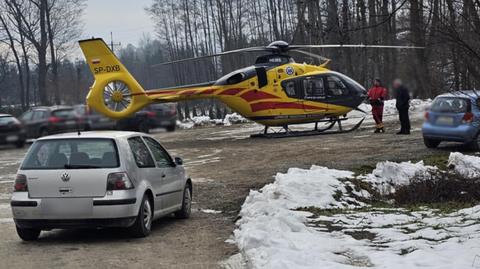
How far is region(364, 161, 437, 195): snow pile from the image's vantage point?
42.3 ft

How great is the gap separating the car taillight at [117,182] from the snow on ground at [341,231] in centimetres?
174

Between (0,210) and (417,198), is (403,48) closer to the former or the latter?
(417,198)

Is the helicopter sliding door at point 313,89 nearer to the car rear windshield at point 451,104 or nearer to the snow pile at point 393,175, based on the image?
the snow pile at point 393,175

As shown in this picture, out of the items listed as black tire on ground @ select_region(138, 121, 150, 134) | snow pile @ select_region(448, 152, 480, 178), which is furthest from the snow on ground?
snow pile @ select_region(448, 152, 480, 178)

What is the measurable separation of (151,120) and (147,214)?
1436 mm

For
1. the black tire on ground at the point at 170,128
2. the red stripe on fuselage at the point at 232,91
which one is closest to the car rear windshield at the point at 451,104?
the black tire on ground at the point at 170,128

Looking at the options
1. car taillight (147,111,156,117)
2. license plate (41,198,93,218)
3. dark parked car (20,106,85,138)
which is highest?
dark parked car (20,106,85,138)

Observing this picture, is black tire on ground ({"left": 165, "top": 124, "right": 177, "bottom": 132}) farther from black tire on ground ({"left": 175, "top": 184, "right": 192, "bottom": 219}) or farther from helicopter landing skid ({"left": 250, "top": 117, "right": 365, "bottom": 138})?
helicopter landing skid ({"left": 250, "top": 117, "right": 365, "bottom": 138})

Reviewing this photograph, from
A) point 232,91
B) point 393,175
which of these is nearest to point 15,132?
point 393,175

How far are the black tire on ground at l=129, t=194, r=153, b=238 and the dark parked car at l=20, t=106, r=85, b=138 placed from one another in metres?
1.59

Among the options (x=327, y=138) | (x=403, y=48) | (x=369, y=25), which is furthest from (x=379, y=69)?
(x=327, y=138)

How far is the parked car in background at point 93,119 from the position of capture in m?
7.79

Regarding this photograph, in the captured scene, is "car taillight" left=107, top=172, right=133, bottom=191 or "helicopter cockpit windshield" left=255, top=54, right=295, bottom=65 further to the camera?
"helicopter cockpit windshield" left=255, top=54, right=295, bottom=65

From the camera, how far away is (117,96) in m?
11.5
